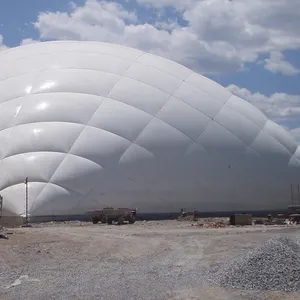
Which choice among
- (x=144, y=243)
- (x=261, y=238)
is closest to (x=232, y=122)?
(x=261, y=238)

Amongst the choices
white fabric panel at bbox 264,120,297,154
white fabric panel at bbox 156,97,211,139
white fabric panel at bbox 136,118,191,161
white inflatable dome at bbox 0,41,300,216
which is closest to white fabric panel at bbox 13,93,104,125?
white inflatable dome at bbox 0,41,300,216

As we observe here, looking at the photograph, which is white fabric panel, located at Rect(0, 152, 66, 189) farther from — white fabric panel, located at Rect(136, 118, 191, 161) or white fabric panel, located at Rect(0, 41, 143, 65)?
white fabric panel, located at Rect(0, 41, 143, 65)

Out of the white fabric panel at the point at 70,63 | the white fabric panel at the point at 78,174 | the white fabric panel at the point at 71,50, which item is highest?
the white fabric panel at the point at 71,50

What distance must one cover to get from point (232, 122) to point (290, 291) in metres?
26.2

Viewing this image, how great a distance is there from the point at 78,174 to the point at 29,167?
8.64ft

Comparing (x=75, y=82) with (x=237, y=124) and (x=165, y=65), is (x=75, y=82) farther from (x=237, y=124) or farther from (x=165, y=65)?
(x=237, y=124)

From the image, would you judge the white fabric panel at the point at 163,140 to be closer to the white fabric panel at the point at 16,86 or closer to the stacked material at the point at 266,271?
the white fabric panel at the point at 16,86

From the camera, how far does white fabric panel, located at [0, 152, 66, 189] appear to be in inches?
1254

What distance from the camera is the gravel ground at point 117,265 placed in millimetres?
11656

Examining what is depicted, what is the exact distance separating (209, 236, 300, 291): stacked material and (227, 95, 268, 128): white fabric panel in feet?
82.3

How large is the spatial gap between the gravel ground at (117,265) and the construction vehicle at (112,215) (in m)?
8.13

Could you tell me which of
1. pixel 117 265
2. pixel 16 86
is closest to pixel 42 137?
pixel 16 86

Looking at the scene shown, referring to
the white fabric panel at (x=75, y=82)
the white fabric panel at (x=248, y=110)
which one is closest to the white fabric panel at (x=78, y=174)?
the white fabric panel at (x=75, y=82)

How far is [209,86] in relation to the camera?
39.4m
